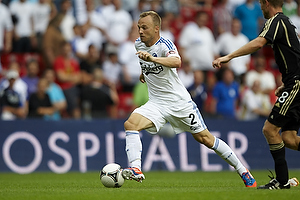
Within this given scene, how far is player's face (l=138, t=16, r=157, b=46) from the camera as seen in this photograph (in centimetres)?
874

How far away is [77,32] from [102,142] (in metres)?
3.80

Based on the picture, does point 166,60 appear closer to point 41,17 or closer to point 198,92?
point 198,92

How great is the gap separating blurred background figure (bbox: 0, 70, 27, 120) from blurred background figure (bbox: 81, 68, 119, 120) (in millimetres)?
1613

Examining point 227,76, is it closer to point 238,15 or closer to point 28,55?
point 238,15

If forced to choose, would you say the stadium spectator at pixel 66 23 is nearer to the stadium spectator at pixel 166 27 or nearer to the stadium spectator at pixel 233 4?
the stadium spectator at pixel 166 27

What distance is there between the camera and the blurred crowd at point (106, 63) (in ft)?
49.5

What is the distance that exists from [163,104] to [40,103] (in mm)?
6486

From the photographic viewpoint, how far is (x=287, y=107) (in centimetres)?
771

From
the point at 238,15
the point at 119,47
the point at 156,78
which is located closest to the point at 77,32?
the point at 119,47

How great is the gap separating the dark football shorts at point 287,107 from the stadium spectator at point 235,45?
9410 millimetres

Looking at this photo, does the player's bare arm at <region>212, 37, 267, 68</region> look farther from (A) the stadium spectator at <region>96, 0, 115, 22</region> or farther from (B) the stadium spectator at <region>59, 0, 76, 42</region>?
(A) the stadium spectator at <region>96, 0, 115, 22</region>

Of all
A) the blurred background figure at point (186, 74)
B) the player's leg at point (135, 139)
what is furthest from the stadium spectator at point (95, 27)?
the player's leg at point (135, 139)

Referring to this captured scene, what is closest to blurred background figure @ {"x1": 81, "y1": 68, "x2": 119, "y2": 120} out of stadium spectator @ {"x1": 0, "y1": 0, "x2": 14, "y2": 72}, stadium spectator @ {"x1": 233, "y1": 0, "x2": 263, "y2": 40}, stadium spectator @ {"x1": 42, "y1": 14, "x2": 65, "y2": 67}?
stadium spectator @ {"x1": 42, "y1": 14, "x2": 65, "y2": 67}

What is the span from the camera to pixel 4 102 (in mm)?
14594
